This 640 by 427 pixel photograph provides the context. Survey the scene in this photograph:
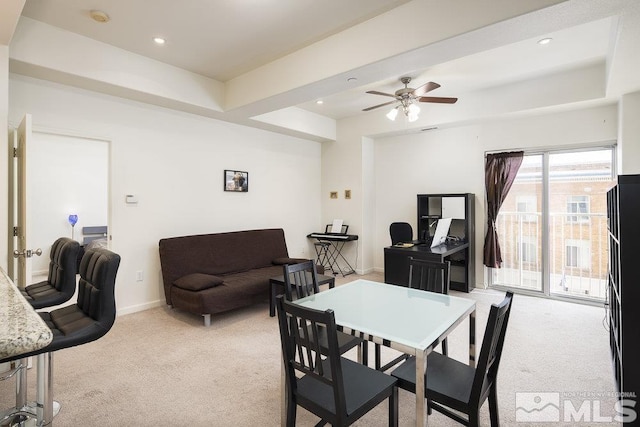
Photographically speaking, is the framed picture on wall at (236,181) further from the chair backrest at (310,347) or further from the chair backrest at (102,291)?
the chair backrest at (310,347)

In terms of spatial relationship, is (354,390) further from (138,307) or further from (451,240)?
(451,240)

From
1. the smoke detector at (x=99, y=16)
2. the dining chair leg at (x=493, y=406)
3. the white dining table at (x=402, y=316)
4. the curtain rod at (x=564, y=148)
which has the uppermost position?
the smoke detector at (x=99, y=16)

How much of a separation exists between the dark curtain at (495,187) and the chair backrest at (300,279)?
131 inches

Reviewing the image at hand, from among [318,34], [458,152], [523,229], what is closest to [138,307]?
[318,34]

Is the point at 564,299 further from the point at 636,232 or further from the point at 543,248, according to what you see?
the point at 636,232

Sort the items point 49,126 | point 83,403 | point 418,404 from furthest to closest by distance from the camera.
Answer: point 49,126 < point 83,403 < point 418,404

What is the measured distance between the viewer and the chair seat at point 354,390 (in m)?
1.49

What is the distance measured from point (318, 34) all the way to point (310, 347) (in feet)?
9.50

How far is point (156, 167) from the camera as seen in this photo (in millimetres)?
4141

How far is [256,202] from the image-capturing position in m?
5.36

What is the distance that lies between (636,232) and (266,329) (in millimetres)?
3049

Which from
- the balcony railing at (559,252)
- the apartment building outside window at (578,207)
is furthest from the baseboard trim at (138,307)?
the apartment building outside window at (578,207)

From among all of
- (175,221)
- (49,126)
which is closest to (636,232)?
(175,221)

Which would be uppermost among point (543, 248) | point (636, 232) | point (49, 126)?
point (49, 126)
